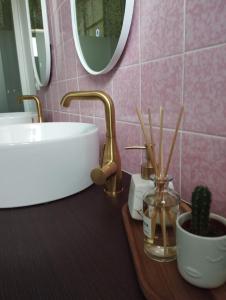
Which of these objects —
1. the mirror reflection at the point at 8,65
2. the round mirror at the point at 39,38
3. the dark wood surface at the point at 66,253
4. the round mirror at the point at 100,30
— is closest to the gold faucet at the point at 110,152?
the dark wood surface at the point at 66,253

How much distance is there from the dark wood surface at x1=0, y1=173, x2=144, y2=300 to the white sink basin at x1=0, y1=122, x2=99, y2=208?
1.3 inches

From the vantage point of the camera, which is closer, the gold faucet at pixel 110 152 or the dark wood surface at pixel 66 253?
the dark wood surface at pixel 66 253

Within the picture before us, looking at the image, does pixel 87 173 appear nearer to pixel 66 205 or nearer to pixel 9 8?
pixel 66 205

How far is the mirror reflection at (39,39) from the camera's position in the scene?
1.27 metres

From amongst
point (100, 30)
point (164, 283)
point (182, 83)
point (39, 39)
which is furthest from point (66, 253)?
point (39, 39)

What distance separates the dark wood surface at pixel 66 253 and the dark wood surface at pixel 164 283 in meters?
0.02

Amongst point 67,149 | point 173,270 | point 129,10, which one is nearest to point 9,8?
point 129,10

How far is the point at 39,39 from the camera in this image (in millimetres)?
1395

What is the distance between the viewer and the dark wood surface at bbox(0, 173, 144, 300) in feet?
1.05

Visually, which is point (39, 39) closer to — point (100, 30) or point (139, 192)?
point (100, 30)

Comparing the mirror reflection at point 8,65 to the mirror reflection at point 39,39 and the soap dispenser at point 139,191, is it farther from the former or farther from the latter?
the soap dispenser at point 139,191

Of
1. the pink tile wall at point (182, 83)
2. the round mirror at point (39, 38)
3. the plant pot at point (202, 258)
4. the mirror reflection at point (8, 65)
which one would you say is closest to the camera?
the plant pot at point (202, 258)

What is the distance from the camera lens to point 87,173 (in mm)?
645

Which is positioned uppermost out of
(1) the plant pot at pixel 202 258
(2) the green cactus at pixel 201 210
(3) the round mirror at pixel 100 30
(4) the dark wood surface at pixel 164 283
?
(3) the round mirror at pixel 100 30
